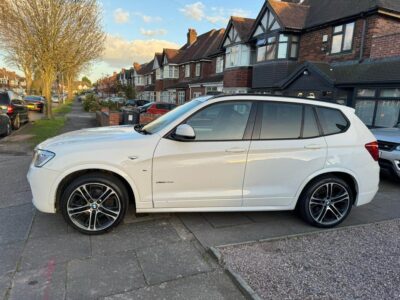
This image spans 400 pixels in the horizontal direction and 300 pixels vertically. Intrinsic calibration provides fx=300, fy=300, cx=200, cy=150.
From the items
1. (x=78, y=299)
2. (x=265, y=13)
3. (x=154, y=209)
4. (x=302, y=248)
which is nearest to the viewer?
(x=78, y=299)

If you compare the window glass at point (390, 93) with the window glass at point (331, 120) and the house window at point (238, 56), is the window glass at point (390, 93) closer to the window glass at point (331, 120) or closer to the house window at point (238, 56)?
the window glass at point (331, 120)

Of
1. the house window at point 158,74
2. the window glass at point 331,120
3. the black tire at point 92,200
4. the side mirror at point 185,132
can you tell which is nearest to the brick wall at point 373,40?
the window glass at point 331,120

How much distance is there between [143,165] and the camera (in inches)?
139

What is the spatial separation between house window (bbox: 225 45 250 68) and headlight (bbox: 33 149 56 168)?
18.1 meters

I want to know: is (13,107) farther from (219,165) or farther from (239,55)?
(239,55)

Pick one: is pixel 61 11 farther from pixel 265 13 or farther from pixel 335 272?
pixel 335 272

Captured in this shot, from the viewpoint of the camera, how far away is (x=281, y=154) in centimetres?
381

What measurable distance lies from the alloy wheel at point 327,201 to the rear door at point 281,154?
1.03 feet

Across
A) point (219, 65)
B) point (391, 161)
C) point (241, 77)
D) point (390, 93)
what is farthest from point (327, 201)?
point (219, 65)

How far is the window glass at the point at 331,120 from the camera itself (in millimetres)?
4052

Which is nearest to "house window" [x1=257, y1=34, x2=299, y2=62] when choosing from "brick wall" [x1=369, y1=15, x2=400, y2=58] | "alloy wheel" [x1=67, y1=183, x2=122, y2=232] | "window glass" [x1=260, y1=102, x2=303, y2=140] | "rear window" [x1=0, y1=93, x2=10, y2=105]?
"brick wall" [x1=369, y1=15, x2=400, y2=58]

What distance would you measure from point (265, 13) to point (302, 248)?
17518 millimetres

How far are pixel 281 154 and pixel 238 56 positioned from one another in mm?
17908

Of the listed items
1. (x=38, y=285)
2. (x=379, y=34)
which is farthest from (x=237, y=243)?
(x=379, y=34)
